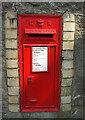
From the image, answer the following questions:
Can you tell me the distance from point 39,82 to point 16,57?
736 millimetres

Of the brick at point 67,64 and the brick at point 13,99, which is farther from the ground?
the brick at point 67,64

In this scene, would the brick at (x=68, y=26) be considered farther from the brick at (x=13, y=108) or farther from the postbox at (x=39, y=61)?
the brick at (x=13, y=108)

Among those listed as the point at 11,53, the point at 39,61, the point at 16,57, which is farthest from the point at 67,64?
the point at 11,53

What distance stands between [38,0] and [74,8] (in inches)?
29.3

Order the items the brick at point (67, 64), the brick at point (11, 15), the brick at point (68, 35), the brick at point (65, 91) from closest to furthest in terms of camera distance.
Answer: the brick at point (11, 15)
the brick at point (68, 35)
the brick at point (67, 64)
the brick at point (65, 91)

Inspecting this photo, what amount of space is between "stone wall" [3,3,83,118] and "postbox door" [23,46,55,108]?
0.20m

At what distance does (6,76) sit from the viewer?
285cm

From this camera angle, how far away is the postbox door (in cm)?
273

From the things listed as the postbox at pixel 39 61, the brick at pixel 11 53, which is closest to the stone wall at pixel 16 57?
the brick at pixel 11 53

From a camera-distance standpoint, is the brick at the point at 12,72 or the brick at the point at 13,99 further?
the brick at the point at 13,99

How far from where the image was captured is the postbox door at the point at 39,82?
273cm

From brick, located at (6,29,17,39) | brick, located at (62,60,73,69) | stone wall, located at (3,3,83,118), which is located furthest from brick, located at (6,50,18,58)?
brick, located at (62,60,73,69)

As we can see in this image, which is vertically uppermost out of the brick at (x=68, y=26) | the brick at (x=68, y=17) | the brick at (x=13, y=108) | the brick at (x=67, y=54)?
the brick at (x=68, y=17)

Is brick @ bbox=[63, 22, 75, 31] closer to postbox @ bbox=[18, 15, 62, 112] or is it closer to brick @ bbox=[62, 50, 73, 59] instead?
postbox @ bbox=[18, 15, 62, 112]
